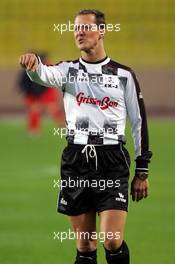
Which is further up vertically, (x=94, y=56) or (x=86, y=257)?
A: (x=94, y=56)

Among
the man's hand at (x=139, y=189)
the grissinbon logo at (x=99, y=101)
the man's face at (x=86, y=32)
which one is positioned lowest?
the man's hand at (x=139, y=189)

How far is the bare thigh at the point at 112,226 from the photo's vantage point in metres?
8.05

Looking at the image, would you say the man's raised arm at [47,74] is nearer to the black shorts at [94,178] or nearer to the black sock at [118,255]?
the black shorts at [94,178]

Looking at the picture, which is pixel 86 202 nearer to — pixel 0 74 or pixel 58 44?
pixel 0 74

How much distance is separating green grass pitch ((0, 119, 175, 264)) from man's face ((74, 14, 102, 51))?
10.3ft

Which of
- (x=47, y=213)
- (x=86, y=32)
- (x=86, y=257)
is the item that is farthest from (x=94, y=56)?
(x=47, y=213)

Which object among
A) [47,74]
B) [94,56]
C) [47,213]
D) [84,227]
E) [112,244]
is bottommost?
[47,213]

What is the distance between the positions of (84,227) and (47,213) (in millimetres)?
6017

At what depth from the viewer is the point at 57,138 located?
27.2 m

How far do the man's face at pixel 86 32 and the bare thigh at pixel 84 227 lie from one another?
1.33m

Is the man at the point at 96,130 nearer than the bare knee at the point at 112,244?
No

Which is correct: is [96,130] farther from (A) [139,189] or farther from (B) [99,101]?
(A) [139,189]

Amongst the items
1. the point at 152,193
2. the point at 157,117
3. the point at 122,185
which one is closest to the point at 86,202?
the point at 122,185

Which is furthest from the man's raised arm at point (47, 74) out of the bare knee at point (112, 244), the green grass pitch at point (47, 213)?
the green grass pitch at point (47, 213)
